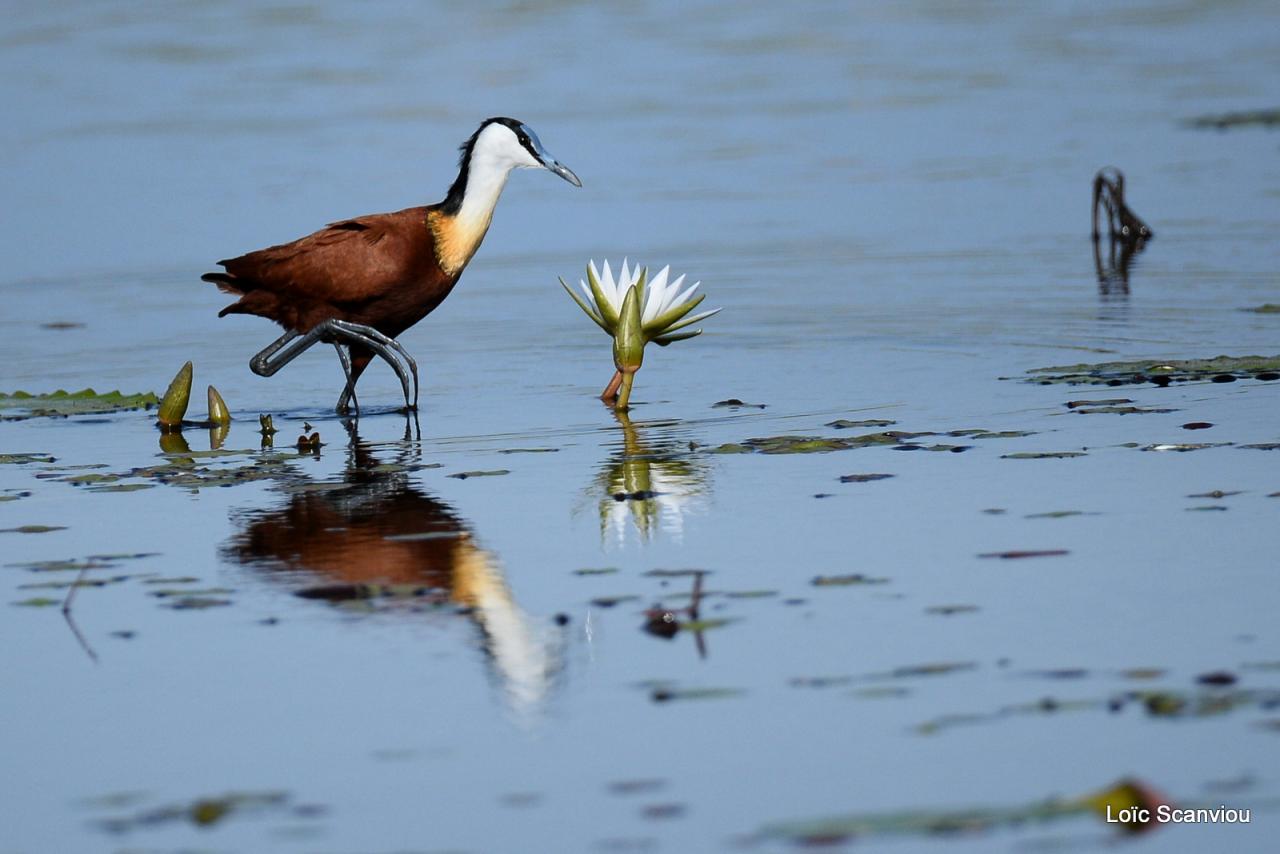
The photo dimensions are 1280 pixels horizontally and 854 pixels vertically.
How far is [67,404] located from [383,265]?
1.71m

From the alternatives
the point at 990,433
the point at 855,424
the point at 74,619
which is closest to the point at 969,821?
the point at 74,619

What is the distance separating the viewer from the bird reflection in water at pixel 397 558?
5.80m

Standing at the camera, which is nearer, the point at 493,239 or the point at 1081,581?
the point at 1081,581

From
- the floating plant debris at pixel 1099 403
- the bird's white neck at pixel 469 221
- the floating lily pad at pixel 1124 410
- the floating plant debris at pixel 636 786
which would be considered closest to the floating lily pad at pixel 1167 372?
the floating plant debris at pixel 1099 403

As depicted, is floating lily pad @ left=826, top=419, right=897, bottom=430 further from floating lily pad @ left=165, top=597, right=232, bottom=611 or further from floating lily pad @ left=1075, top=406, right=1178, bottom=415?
floating lily pad @ left=165, top=597, right=232, bottom=611

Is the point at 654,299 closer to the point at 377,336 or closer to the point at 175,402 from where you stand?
the point at 377,336

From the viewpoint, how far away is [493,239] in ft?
55.6

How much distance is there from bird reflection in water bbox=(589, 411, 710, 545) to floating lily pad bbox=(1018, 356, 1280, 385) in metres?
2.01

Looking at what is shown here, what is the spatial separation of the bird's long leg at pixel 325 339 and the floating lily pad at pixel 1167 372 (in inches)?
117

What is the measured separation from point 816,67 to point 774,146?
20.9 ft

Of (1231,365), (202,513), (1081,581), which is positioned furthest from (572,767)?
(1231,365)

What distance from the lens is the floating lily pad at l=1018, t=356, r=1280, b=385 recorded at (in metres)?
9.53

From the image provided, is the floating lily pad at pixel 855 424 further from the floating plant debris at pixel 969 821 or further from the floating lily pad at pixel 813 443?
the floating plant debris at pixel 969 821

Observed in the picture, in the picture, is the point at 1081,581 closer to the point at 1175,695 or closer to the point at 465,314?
the point at 1175,695
